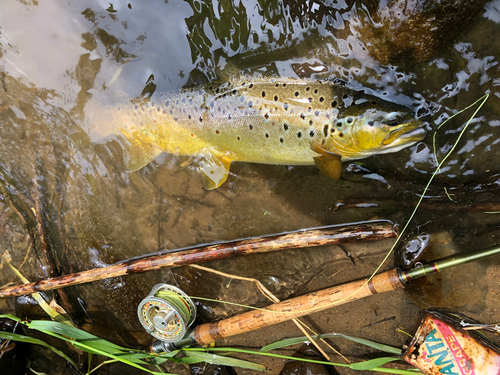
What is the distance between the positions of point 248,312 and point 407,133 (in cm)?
205

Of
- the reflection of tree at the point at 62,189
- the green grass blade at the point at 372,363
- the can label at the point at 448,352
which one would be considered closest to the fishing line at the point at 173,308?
the reflection of tree at the point at 62,189

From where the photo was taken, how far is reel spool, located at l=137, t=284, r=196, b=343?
106 inches

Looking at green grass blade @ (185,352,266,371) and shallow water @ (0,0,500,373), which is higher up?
shallow water @ (0,0,500,373)

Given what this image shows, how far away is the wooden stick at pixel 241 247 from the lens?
2.44 m

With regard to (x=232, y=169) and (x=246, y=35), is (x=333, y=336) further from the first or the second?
(x=246, y=35)

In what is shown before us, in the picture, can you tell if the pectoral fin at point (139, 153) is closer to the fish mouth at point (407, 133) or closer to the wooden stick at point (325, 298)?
the wooden stick at point (325, 298)

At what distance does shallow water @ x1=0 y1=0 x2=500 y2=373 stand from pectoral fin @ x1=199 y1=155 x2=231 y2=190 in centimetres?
11

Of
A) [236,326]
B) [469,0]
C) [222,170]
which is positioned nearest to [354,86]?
[469,0]

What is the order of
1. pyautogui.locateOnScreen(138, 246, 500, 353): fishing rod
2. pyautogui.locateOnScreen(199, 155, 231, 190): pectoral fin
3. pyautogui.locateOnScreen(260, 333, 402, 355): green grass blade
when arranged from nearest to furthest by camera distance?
1. pyautogui.locateOnScreen(138, 246, 500, 353): fishing rod
2. pyautogui.locateOnScreen(260, 333, 402, 355): green grass blade
3. pyautogui.locateOnScreen(199, 155, 231, 190): pectoral fin

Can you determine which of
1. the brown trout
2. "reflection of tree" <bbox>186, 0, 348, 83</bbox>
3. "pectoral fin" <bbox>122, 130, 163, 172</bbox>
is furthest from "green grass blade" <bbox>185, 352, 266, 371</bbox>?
"reflection of tree" <bbox>186, 0, 348, 83</bbox>

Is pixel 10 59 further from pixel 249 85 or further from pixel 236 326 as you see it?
pixel 236 326

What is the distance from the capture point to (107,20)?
287cm

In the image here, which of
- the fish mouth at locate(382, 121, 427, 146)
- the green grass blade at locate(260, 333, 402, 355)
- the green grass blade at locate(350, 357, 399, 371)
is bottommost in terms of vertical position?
the green grass blade at locate(350, 357, 399, 371)

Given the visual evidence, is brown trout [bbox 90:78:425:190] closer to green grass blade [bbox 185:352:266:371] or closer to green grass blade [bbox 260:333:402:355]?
green grass blade [bbox 260:333:402:355]
